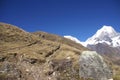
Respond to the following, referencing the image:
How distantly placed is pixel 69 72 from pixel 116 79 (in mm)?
18529

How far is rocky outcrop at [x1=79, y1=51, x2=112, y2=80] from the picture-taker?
78.5m

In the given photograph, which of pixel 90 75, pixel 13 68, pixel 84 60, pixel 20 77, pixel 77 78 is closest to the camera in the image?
pixel 77 78

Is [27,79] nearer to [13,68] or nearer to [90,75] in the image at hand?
[13,68]

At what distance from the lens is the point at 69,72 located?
2623 inches

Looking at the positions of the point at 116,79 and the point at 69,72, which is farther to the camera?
the point at 116,79

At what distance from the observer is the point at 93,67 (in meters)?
81.4

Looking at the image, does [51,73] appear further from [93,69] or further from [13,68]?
[93,69]

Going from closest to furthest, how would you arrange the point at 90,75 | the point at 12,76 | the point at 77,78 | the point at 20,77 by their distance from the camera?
the point at 77,78 < the point at 90,75 < the point at 12,76 < the point at 20,77

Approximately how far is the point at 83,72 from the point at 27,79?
112 m

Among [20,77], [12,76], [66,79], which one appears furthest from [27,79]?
[66,79]

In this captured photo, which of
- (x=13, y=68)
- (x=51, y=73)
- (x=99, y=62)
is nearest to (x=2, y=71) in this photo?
(x=13, y=68)

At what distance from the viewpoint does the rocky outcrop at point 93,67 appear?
3091 inches

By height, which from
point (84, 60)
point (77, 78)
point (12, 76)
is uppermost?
point (12, 76)

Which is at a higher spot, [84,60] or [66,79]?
[84,60]
